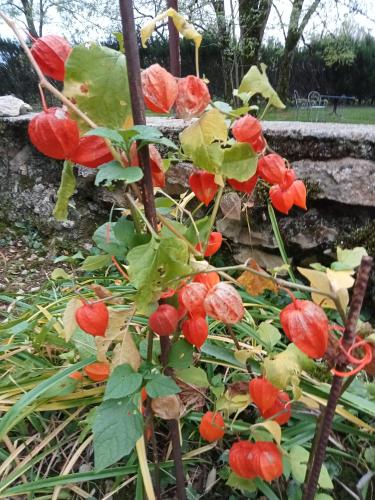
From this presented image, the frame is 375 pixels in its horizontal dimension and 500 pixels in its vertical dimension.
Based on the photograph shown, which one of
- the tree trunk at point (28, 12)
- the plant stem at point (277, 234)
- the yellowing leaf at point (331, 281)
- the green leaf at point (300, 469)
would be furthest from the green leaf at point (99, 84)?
the tree trunk at point (28, 12)

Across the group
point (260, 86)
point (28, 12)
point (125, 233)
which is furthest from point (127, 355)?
point (28, 12)

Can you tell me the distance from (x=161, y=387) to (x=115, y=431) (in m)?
0.08

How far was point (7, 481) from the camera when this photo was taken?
2.55ft

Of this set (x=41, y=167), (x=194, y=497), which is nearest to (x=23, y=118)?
(x=41, y=167)

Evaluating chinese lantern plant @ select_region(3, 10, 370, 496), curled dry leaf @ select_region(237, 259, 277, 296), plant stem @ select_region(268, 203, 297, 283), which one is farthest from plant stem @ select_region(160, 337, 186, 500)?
plant stem @ select_region(268, 203, 297, 283)

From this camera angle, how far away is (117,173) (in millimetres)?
409

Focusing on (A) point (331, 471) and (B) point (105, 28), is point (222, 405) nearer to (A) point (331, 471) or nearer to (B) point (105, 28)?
(A) point (331, 471)

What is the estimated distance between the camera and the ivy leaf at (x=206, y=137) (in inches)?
17.6

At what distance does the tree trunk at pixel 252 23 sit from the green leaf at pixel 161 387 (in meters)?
7.72

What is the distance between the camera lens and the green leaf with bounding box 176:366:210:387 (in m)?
0.60

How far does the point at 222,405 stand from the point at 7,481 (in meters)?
0.46

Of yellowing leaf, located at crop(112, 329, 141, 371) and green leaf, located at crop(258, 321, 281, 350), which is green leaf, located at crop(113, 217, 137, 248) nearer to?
yellowing leaf, located at crop(112, 329, 141, 371)

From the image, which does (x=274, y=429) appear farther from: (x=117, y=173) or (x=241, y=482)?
(x=117, y=173)

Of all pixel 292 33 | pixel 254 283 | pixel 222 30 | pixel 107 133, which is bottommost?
pixel 254 283
